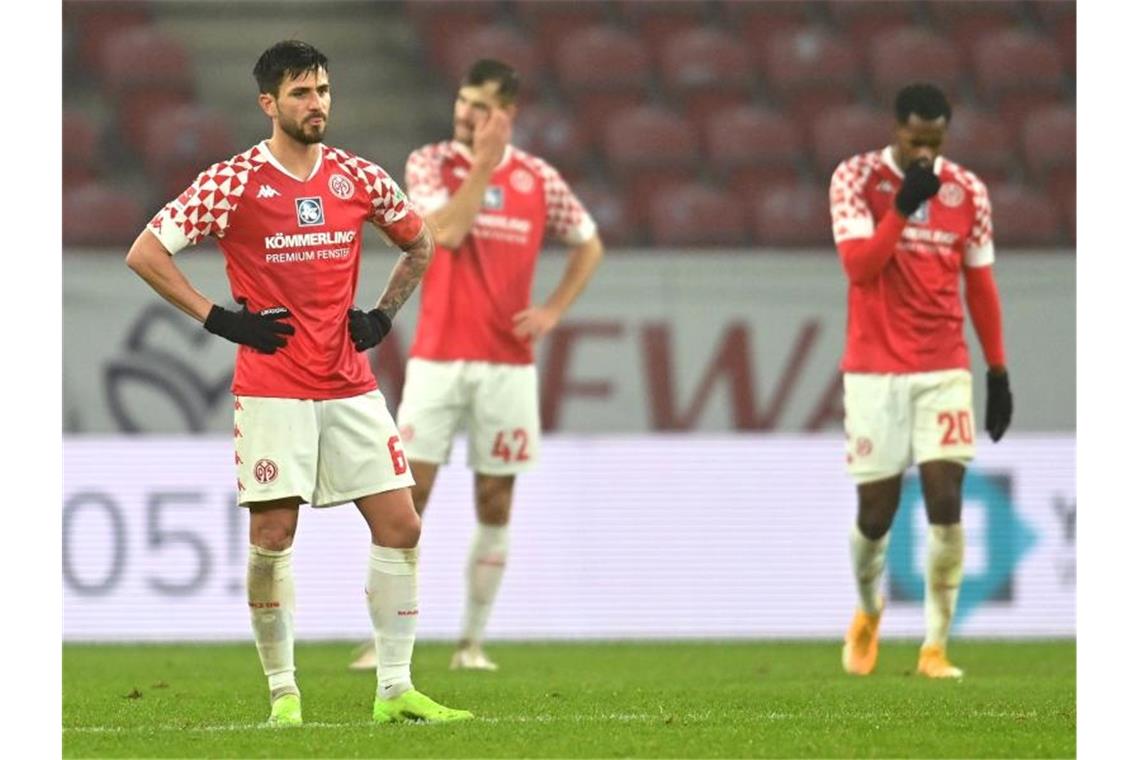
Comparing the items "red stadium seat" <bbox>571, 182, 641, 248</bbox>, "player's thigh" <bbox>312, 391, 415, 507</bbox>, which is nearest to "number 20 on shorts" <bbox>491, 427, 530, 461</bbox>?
"player's thigh" <bbox>312, 391, 415, 507</bbox>

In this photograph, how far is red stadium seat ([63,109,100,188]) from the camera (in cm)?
1429

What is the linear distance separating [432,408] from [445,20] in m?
6.63

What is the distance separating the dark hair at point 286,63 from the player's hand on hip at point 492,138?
259cm

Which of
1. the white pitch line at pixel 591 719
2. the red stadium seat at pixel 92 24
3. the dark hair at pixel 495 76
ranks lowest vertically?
the white pitch line at pixel 591 719

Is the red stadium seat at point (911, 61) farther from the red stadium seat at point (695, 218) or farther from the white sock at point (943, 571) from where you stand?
the white sock at point (943, 571)

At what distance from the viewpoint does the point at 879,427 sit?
888 centimetres

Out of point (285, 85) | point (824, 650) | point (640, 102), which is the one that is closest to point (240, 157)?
point (285, 85)

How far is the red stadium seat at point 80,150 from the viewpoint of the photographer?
563 inches

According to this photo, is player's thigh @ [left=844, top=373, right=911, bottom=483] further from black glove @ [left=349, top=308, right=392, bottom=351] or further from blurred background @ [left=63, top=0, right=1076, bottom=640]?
black glove @ [left=349, top=308, right=392, bottom=351]

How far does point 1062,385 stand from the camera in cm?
1302

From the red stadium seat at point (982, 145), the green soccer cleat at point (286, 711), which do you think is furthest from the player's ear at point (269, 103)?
the red stadium seat at point (982, 145)

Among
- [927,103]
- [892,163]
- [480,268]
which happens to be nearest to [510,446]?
[480,268]

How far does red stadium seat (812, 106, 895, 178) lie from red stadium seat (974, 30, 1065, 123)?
83 cm

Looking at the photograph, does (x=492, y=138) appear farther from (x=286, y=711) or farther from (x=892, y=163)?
(x=286, y=711)
